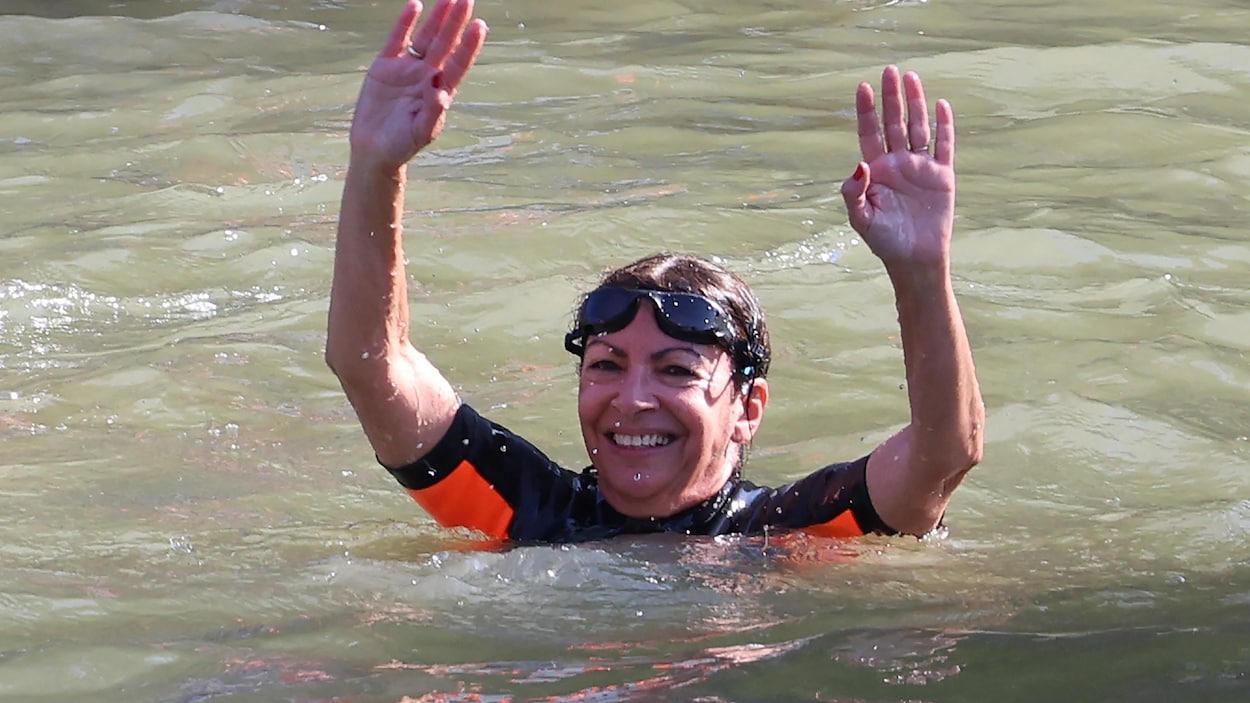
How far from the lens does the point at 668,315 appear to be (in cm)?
461

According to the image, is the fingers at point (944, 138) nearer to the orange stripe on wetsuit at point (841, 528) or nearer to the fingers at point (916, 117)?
the fingers at point (916, 117)

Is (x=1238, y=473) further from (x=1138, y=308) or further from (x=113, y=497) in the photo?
(x=113, y=497)

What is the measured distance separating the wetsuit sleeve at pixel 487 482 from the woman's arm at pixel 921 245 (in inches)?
42.5

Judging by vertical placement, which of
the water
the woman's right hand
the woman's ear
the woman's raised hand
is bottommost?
the water

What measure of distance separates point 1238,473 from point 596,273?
2.84 metres

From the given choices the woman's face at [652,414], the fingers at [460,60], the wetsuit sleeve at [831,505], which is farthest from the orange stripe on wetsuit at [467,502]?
the fingers at [460,60]

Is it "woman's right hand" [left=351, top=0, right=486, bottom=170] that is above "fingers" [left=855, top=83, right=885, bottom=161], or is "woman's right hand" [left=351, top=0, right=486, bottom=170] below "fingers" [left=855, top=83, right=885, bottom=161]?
above

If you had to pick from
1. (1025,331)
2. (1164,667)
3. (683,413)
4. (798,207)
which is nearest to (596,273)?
(798,207)

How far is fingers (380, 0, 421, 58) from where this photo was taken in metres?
3.89

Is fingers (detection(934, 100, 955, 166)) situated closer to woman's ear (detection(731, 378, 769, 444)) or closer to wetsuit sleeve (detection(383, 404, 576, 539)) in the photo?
woman's ear (detection(731, 378, 769, 444))

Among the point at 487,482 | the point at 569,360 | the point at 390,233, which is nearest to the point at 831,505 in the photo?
the point at 487,482

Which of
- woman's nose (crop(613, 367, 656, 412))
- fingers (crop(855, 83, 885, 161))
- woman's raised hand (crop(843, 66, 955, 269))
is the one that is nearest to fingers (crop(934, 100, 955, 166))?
woman's raised hand (crop(843, 66, 955, 269))

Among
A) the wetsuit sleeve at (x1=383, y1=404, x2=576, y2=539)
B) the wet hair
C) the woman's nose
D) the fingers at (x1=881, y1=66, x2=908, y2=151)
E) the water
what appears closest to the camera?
the water

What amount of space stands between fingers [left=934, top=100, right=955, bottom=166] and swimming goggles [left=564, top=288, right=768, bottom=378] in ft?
2.85
